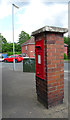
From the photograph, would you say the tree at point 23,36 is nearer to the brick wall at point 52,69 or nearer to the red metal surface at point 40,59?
the red metal surface at point 40,59

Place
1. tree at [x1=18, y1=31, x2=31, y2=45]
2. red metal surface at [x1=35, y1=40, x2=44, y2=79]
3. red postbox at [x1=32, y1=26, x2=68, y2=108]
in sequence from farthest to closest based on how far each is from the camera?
tree at [x1=18, y1=31, x2=31, y2=45]
red metal surface at [x1=35, y1=40, x2=44, y2=79]
red postbox at [x1=32, y1=26, x2=68, y2=108]

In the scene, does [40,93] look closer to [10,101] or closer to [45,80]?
[45,80]

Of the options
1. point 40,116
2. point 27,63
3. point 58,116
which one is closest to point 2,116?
point 40,116

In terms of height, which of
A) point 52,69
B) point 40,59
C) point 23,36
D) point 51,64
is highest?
point 23,36

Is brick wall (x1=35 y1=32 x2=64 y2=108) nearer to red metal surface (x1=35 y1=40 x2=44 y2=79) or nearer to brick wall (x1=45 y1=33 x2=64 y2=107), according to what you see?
brick wall (x1=45 y1=33 x2=64 y2=107)

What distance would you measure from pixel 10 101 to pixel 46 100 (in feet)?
4.15

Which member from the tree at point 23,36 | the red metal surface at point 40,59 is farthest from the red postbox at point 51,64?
the tree at point 23,36

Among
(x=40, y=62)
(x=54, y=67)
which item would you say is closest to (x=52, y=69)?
(x=54, y=67)

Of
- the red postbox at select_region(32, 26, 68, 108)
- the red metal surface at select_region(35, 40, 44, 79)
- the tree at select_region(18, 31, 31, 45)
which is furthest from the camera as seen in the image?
the tree at select_region(18, 31, 31, 45)

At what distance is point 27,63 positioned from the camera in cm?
847

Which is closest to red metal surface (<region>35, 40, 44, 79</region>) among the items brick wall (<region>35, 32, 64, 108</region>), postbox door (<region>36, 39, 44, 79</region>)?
postbox door (<region>36, 39, 44, 79</region>)

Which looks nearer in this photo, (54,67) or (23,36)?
(54,67)

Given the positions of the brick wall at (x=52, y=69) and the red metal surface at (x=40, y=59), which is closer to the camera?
the brick wall at (x=52, y=69)

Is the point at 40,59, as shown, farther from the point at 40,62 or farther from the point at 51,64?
the point at 51,64
